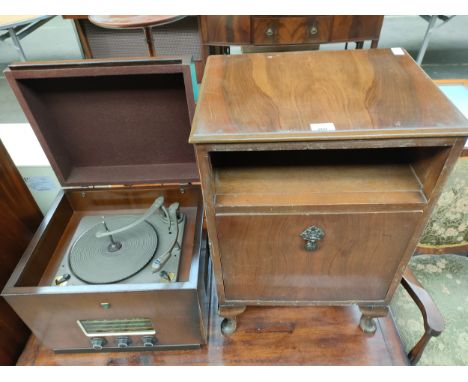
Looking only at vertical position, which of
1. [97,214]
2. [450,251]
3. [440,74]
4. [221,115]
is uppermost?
[221,115]

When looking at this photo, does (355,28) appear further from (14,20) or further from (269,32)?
(14,20)

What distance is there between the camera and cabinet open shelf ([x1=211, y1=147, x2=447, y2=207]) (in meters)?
0.62

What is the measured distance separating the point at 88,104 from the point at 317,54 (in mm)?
598

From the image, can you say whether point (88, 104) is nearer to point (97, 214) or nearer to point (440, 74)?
point (97, 214)

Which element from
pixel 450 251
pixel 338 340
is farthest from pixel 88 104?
pixel 450 251

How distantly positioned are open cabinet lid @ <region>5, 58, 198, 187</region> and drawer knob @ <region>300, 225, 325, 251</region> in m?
0.40

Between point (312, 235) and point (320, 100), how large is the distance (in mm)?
251

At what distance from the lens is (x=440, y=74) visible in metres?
3.24

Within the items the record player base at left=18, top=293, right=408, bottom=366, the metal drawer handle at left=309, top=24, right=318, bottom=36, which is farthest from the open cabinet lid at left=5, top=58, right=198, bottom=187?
the metal drawer handle at left=309, top=24, right=318, bottom=36

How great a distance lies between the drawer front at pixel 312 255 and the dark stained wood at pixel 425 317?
0.42 feet

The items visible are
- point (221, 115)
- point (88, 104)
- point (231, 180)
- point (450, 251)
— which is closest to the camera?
point (221, 115)

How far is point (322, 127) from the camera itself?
0.54 m

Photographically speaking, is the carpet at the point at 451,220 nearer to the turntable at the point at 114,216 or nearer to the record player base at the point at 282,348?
the record player base at the point at 282,348

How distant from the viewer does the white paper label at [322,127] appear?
53 centimetres
